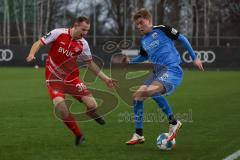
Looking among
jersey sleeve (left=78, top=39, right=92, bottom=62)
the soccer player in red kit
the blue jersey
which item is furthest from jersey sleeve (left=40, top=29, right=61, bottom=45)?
the blue jersey

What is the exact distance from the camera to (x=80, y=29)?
996 cm

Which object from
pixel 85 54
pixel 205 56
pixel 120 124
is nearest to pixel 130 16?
pixel 205 56

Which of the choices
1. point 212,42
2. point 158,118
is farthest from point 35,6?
point 158,118

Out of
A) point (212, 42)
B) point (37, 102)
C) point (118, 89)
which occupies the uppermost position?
point (118, 89)

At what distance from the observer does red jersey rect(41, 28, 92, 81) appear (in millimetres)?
10109

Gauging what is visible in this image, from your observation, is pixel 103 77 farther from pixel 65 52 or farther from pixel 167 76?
pixel 167 76

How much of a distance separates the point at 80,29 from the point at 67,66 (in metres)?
0.69

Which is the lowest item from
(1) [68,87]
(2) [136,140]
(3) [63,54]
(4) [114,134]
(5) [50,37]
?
(4) [114,134]

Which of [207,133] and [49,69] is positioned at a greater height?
[49,69]

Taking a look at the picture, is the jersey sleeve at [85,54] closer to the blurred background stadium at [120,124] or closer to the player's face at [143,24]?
the blurred background stadium at [120,124]

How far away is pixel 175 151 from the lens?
953 cm

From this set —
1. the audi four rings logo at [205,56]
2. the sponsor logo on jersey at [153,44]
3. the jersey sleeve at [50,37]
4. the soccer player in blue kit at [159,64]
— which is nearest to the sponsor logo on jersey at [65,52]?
the jersey sleeve at [50,37]

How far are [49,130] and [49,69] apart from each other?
2299mm

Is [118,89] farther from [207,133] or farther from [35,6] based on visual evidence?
[35,6]
